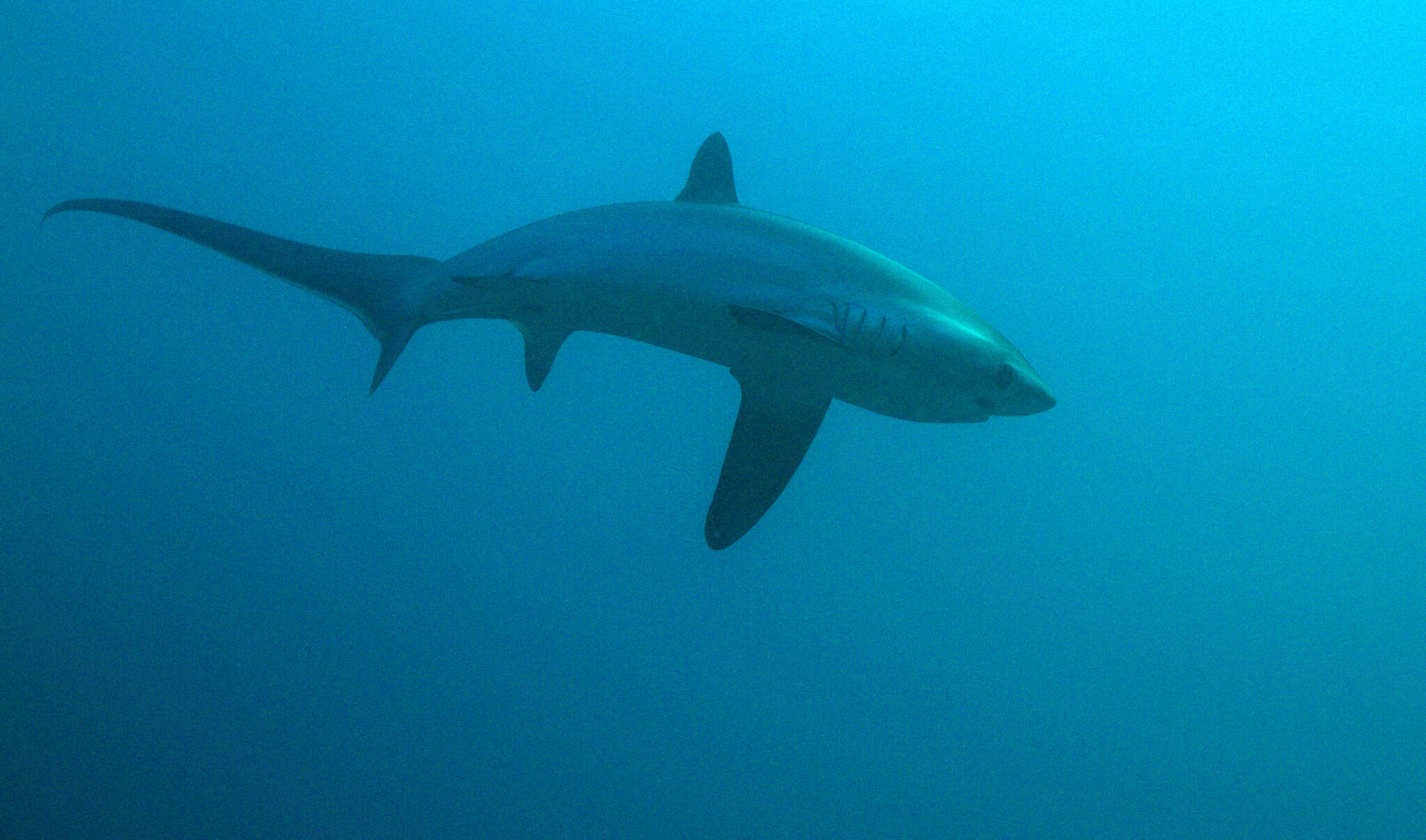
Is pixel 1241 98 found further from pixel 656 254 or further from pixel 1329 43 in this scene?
pixel 656 254

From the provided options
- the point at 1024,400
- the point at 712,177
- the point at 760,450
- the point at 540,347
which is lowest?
the point at 760,450

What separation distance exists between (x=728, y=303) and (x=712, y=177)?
64cm

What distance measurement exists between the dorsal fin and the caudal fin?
89 cm

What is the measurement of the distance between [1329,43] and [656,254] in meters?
12.1

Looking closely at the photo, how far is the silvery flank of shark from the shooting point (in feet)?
8.06

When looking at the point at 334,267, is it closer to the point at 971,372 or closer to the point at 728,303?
the point at 728,303

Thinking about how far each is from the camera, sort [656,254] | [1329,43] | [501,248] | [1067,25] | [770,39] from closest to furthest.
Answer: [656,254] < [501,248] < [770,39] < [1067,25] < [1329,43]

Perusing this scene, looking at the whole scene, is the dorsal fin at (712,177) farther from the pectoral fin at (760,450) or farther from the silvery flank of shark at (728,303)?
the pectoral fin at (760,450)

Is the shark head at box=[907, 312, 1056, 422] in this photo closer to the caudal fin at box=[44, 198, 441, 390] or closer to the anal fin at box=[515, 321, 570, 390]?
the anal fin at box=[515, 321, 570, 390]

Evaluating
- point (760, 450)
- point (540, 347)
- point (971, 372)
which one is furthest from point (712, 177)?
point (971, 372)

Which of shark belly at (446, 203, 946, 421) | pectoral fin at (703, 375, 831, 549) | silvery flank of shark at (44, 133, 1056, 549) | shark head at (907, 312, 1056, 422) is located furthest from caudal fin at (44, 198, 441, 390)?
shark head at (907, 312, 1056, 422)

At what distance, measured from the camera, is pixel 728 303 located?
2518mm

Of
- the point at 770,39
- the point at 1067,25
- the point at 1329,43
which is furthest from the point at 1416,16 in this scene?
the point at 770,39

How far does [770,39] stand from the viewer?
9.16 m
